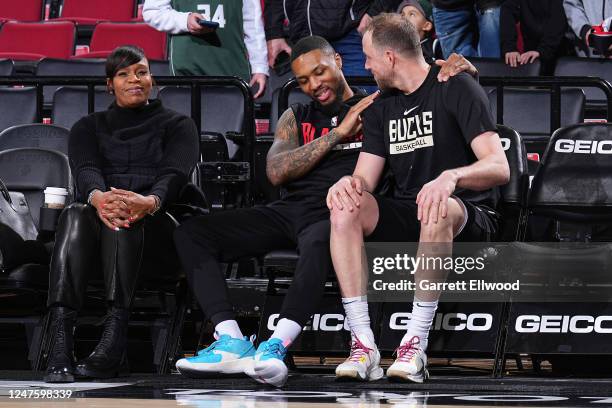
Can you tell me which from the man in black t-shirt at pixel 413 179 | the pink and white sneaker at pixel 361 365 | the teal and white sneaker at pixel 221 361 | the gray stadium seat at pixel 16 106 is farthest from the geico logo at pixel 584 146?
the gray stadium seat at pixel 16 106

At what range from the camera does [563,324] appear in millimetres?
4273

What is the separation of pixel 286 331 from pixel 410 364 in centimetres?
49

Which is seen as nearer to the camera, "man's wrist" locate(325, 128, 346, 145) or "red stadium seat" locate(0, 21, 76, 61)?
"man's wrist" locate(325, 128, 346, 145)

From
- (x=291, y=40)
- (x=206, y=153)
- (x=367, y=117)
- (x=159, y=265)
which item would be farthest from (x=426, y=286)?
(x=291, y=40)

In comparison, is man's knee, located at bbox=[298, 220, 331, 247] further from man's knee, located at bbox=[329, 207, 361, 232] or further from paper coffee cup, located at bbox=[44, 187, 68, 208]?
paper coffee cup, located at bbox=[44, 187, 68, 208]

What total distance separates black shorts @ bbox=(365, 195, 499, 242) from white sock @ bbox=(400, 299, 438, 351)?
0.33 meters

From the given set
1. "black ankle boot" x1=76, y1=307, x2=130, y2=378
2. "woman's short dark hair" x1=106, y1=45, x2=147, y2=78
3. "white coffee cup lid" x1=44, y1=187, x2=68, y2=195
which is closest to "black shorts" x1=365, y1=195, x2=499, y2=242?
"black ankle boot" x1=76, y1=307, x2=130, y2=378

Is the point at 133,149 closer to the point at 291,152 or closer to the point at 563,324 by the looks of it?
the point at 291,152

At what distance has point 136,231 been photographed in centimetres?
439

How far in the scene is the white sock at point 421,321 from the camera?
3.98 meters

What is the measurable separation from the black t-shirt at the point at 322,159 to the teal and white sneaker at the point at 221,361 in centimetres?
85

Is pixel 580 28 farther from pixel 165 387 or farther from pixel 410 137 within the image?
pixel 165 387

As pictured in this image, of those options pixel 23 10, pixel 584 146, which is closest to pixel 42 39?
pixel 23 10

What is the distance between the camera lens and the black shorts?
13.8 ft
